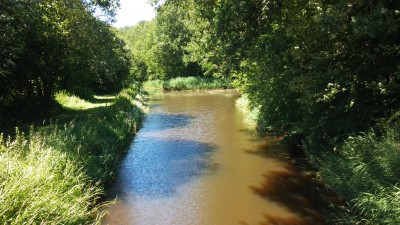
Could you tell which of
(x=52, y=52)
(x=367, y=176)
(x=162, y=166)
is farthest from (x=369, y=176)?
(x=52, y=52)

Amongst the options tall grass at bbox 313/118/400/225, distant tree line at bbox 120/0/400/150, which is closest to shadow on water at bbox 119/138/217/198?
distant tree line at bbox 120/0/400/150

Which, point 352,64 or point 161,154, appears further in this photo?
point 161,154

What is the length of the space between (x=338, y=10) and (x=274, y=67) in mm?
4316

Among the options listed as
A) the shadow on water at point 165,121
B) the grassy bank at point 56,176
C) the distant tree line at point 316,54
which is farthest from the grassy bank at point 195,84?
the grassy bank at point 56,176

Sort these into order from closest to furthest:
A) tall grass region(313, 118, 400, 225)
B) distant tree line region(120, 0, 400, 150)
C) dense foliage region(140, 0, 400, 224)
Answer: tall grass region(313, 118, 400, 225)
dense foliage region(140, 0, 400, 224)
distant tree line region(120, 0, 400, 150)

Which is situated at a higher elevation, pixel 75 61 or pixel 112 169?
pixel 75 61

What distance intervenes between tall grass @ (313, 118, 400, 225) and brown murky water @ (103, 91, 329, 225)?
0.88 meters

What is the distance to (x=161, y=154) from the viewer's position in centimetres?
1503

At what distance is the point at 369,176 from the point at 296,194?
273 cm

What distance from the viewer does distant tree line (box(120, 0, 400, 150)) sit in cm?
865

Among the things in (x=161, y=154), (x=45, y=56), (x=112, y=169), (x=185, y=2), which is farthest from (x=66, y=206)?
(x=45, y=56)

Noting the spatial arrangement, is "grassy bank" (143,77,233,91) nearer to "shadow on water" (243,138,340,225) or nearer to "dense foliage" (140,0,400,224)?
"dense foliage" (140,0,400,224)

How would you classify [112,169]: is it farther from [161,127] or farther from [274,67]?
[161,127]

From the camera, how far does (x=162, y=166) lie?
43.5 ft
